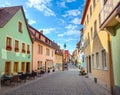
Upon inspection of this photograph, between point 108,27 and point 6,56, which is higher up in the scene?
point 108,27

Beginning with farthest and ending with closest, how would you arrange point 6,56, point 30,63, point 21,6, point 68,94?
1. point 30,63
2. point 21,6
3. point 6,56
4. point 68,94

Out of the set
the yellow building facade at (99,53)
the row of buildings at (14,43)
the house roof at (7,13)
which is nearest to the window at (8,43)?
the row of buildings at (14,43)

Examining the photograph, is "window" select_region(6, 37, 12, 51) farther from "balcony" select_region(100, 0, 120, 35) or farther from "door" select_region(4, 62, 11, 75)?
"balcony" select_region(100, 0, 120, 35)

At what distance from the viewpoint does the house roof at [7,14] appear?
18192 mm

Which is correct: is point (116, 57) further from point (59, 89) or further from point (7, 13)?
point (7, 13)

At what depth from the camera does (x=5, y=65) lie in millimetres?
18266

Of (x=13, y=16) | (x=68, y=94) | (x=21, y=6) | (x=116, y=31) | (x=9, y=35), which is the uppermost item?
(x=21, y=6)

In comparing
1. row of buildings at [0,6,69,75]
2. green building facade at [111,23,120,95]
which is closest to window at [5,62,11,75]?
row of buildings at [0,6,69,75]

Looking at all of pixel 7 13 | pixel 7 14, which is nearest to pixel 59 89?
pixel 7 14

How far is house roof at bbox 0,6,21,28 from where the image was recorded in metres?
18.2

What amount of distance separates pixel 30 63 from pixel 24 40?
4.04 m

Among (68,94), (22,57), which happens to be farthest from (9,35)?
(68,94)

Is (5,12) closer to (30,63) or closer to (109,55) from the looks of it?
(30,63)

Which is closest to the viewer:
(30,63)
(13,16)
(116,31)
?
(116,31)
